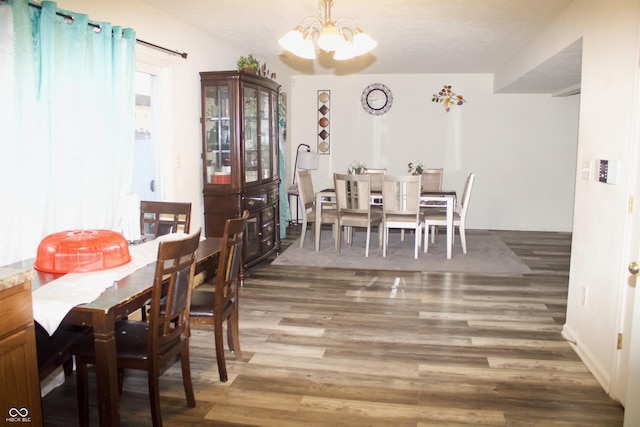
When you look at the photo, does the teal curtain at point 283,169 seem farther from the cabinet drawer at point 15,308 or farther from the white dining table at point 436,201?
the cabinet drawer at point 15,308

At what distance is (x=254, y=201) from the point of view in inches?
201

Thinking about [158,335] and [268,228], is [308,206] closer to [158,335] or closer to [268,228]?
[268,228]

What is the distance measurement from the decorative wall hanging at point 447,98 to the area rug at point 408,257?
2.25m

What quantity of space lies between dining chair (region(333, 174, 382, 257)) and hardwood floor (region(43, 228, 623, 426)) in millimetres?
1314

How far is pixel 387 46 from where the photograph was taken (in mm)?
5684

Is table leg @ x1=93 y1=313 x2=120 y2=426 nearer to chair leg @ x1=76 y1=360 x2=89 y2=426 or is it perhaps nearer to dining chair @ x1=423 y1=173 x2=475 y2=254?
chair leg @ x1=76 y1=360 x2=89 y2=426

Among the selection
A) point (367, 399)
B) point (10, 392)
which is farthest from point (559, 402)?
point (10, 392)

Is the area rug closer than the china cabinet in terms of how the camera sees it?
No

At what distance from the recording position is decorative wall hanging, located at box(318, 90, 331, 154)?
8.05m

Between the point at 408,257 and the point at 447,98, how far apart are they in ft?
10.4

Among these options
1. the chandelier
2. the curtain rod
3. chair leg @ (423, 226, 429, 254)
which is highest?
the curtain rod

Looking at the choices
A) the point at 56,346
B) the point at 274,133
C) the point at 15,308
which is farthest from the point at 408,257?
the point at 15,308

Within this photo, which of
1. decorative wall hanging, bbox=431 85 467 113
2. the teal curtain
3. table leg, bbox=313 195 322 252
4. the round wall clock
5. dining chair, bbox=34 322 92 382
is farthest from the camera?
the round wall clock

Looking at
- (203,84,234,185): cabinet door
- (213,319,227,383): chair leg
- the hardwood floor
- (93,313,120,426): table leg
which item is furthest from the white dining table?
(93,313,120,426): table leg
